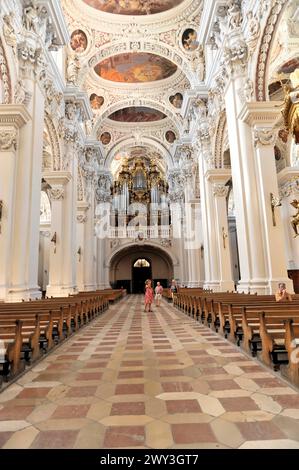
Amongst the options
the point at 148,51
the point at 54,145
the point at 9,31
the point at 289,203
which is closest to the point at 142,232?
the point at 289,203

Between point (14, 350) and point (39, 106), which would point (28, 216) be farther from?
point (14, 350)

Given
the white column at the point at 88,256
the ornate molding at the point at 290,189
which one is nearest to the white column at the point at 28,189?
the white column at the point at 88,256

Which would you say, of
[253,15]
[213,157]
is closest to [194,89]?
[213,157]

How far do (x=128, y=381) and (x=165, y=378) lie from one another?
1.35 ft

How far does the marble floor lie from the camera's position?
198cm

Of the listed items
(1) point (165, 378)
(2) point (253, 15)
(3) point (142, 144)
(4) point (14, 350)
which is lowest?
(1) point (165, 378)

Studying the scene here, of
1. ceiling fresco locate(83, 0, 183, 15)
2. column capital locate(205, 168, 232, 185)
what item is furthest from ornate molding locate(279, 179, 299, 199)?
ceiling fresco locate(83, 0, 183, 15)

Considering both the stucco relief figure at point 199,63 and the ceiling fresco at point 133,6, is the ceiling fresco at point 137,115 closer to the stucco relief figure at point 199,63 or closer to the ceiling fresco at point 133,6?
the ceiling fresco at point 133,6

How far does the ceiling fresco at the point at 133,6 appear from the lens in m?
15.0

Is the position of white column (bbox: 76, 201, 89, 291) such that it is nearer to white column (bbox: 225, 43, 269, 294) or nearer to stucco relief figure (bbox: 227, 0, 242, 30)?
white column (bbox: 225, 43, 269, 294)

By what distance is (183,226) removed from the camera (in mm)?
24562

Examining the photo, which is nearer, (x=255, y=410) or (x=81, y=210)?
(x=255, y=410)

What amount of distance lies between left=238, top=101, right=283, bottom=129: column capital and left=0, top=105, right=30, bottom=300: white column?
20.7 ft

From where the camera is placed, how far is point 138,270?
30969 millimetres
